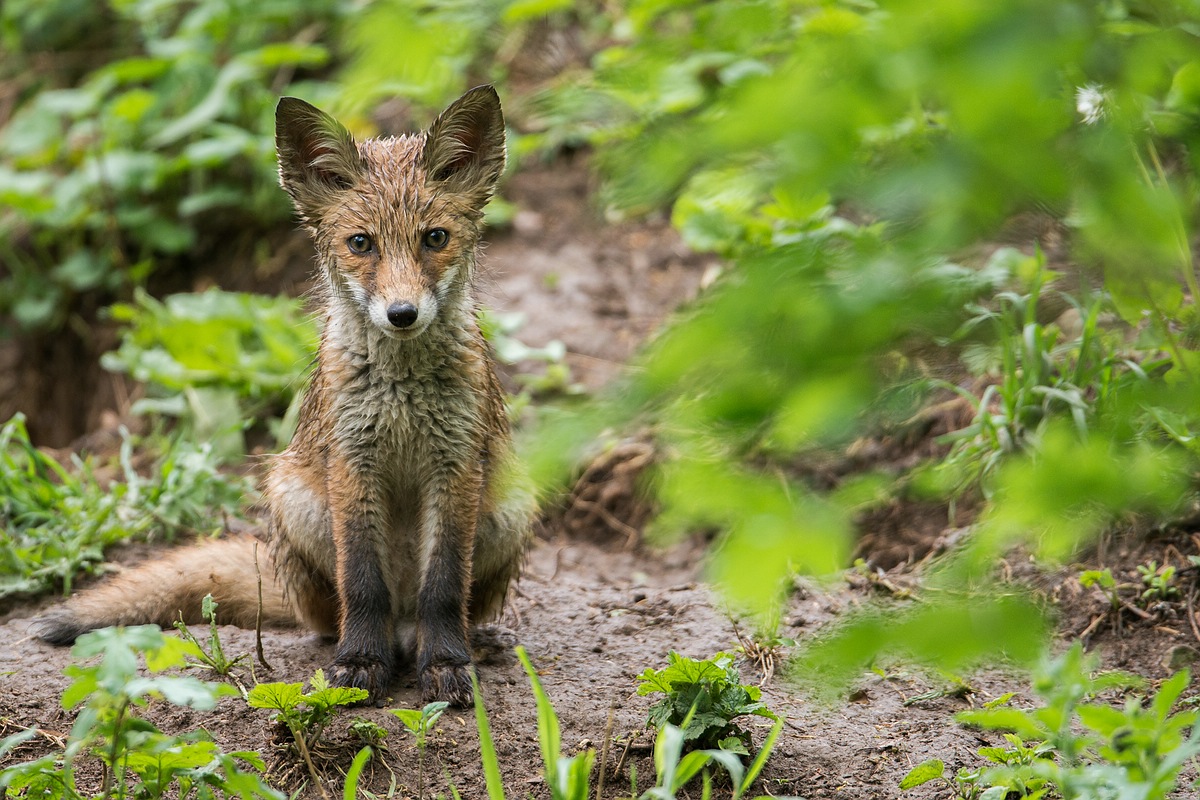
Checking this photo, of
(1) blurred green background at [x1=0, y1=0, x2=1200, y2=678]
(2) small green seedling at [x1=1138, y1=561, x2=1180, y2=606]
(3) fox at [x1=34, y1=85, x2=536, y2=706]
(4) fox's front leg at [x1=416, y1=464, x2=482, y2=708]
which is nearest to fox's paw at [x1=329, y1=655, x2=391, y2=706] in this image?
(3) fox at [x1=34, y1=85, x2=536, y2=706]

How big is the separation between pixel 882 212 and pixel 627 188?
51cm

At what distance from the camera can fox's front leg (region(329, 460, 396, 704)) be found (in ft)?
14.4

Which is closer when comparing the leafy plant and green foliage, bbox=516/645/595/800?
green foliage, bbox=516/645/595/800

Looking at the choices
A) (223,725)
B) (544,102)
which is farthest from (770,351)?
(223,725)

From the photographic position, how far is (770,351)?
2160 millimetres

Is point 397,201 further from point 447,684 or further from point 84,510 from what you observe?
point 84,510

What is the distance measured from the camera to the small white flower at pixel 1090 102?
2404 mm

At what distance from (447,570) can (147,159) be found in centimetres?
564

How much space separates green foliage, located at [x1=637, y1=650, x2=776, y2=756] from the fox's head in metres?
1.54

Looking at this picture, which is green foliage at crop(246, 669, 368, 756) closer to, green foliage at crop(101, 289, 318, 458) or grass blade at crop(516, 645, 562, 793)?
grass blade at crop(516, 645, 562, 793)

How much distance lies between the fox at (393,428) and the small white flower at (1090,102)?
2.32m

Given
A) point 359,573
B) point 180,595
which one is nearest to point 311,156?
point 359,573

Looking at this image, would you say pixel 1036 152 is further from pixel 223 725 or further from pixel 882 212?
pixel 223 725

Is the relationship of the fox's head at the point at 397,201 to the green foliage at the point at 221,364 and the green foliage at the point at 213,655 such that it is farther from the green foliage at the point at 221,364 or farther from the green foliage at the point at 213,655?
the green foliage at the point at 221,364
